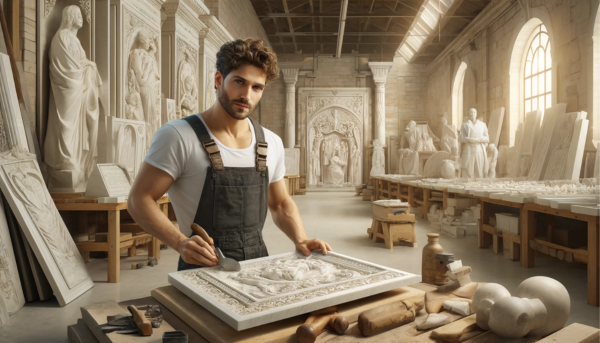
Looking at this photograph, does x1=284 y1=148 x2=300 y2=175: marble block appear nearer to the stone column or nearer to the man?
the stone column

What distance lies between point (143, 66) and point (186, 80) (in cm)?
207

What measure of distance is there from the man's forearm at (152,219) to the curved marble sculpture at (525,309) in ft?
3.73

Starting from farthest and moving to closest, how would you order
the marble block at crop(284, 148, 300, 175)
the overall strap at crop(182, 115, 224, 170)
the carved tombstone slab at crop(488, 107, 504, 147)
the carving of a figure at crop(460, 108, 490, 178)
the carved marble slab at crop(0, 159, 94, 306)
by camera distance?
the marble block at crop(284, 148, 300, 175) → the carved tombstone slab at crop(488, 107, 504, 147) → the carving of a figure at crop(460, 108, 490, 178) → the carved marble slab at crop(0, 159, 94, 306) → the overall strap at crop(182, 115, 224, 170)

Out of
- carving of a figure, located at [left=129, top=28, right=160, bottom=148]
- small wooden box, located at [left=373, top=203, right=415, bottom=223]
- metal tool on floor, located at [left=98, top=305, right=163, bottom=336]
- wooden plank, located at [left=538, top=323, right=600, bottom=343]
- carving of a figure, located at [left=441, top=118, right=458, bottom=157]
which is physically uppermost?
carving of a figure, located at [left=129, top=28, right=160, bottom=148]

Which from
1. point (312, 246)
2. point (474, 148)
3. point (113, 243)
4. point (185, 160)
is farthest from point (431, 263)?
Result: point (474, 148)

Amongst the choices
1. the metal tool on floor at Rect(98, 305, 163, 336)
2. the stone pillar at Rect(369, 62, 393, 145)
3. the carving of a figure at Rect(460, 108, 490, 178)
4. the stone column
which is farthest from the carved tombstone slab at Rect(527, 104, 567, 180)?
the stone column

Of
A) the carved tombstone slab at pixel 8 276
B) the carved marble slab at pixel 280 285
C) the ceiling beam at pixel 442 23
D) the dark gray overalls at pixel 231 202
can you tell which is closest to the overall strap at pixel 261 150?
the dark gray overalls at pixel 231 202

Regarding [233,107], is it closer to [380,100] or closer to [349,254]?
[349,254]

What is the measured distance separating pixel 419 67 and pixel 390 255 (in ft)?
53.4

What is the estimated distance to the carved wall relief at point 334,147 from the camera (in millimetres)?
19469

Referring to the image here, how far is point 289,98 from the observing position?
755 inches

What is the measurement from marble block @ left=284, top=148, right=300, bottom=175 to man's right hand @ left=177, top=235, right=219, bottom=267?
15.9 metres

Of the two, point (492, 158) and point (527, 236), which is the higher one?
point (492, 158)

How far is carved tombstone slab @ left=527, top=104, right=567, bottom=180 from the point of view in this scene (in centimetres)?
887
